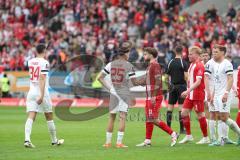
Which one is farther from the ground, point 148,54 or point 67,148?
point 148,54

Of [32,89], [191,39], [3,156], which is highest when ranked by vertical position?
[191,39]

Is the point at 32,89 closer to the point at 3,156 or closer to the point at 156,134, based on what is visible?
the point at 3,156

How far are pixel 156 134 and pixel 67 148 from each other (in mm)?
4788

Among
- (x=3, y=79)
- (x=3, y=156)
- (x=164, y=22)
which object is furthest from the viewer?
(x=164, y=22)

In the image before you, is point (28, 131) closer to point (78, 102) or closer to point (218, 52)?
point (218, 52)

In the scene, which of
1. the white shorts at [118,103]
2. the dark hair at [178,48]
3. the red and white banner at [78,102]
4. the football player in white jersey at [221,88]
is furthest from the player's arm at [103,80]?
the red and white banner at [78,102]

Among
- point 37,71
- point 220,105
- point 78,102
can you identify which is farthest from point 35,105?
point 78,102

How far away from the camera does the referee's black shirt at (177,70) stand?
68.8 ft

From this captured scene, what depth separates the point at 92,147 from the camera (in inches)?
680

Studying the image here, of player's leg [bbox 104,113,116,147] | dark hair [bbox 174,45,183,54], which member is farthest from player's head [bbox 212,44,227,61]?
dark hair [bbox 174,45,183,54]

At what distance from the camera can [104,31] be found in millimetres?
44281

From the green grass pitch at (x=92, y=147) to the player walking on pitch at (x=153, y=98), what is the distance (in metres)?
0.36

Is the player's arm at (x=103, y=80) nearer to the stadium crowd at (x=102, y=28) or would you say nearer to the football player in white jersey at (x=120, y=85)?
the football player in white jersey at (x=120, y=85)

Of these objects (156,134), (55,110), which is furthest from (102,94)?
(156,134)
